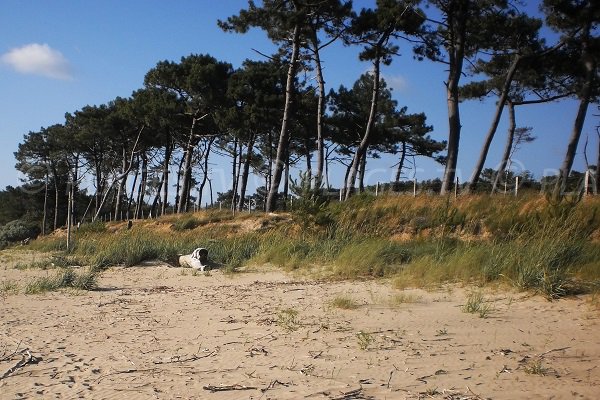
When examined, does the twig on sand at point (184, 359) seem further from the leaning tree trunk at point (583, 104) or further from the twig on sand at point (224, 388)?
the leaning tree trunk at point (583, 104)

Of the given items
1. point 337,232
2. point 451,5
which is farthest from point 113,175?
point 337,232

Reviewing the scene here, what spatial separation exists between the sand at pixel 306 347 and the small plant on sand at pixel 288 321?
2cm

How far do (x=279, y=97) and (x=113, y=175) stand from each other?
21.2 metres

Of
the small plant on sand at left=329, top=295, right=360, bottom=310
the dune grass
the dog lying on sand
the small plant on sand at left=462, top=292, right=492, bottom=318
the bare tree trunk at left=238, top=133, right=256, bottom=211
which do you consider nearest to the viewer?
the small plant on sand at left=462, top=292, right=492, bottom=318

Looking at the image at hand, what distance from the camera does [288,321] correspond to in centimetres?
462

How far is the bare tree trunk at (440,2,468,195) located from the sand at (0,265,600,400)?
39.8ft

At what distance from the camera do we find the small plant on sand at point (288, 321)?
4435 mm

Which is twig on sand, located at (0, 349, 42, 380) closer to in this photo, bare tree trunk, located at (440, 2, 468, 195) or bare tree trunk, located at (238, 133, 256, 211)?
bare tree trunk, located at (440, 2, 468, 195)

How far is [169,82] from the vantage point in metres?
29.8

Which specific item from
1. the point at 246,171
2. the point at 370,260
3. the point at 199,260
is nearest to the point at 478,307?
the point at 370,260

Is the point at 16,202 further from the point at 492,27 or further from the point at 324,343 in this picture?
the point at 324,343

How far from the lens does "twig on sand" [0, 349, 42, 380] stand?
138 inches

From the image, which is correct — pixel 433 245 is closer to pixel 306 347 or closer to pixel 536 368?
pixel 306 347

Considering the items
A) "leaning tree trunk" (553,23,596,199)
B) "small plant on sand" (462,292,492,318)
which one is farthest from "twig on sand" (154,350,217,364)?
"leaning tree trunk" (553,23,596,199)
